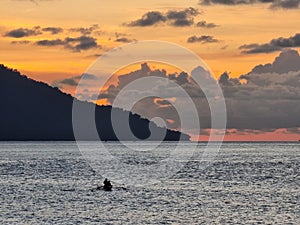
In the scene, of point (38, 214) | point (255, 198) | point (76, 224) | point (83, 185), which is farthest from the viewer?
point (83, 185)

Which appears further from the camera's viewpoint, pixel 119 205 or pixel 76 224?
pixel 119 205

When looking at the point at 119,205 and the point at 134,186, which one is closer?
the point at 119,205

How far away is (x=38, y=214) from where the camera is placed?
3538 inches

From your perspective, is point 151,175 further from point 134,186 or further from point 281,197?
point 281,197

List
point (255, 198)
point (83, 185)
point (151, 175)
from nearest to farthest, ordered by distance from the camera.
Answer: point (255, 198) < point (83, 185) < point (151, 175)

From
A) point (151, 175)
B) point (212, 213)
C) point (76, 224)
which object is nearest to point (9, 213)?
point (76, 224)

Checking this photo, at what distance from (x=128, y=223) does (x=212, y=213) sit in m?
13.0

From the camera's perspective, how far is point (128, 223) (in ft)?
273

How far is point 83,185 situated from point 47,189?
37.8 ft

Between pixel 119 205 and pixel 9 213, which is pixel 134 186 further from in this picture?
pixel 9 213

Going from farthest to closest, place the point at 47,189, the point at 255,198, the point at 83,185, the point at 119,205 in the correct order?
the point at 83,185 → the point at 47,189 → the point at 255,198 → the point at 119,205

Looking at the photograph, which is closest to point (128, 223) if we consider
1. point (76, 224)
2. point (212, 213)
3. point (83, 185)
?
point (76, 224)

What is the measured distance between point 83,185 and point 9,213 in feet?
145

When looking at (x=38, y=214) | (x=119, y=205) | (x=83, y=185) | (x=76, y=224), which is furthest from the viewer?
(x=83, y=185)
